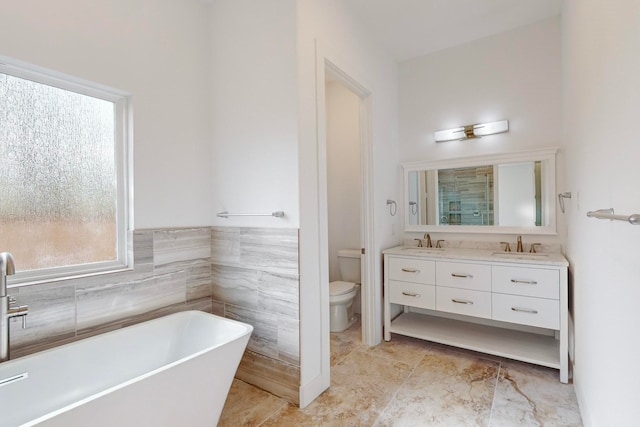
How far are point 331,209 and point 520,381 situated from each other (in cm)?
237

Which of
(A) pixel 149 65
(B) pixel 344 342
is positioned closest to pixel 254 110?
(A) pixel 149 65

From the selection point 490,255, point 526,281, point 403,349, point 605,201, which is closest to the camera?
point 605,201

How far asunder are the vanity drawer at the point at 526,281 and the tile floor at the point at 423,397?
59 centimetres

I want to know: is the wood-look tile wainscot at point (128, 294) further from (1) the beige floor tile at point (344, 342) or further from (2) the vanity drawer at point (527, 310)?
(2) the vanity drawer at point (527, 310)

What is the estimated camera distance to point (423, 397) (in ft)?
6.49

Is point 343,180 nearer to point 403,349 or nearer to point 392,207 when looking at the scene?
point 392,207

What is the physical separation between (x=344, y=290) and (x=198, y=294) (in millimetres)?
1397

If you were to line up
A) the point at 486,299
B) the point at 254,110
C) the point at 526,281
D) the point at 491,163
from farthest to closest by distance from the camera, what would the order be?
the point at 491,163
the point at 486,299
the point at 526,281
the point at 254,110

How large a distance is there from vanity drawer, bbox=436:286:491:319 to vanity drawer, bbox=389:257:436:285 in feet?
0.44

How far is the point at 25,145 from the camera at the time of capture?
161 centimetres

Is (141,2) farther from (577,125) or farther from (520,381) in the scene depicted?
(520,381)

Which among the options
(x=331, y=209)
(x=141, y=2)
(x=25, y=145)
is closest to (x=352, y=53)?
(x=141, y=2)

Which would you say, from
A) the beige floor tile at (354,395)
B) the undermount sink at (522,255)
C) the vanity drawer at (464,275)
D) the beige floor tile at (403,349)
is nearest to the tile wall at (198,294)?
the beige floor tile at (354,395)

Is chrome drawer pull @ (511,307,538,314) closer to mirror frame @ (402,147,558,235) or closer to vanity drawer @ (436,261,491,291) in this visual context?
vanity drawer @ (436,261,491,291)
